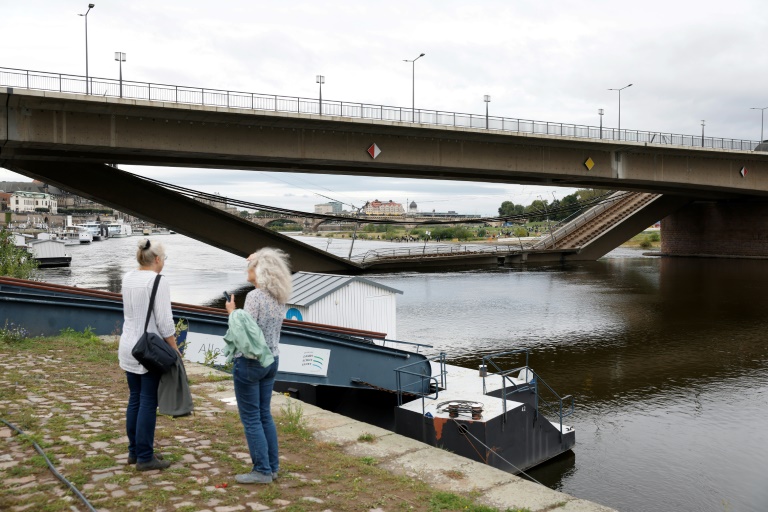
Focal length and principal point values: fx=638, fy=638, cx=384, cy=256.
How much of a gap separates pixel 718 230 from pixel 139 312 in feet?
219

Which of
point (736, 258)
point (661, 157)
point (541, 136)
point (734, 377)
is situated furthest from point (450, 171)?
point (736, 258)

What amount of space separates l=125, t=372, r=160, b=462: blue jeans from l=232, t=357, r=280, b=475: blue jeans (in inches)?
27.1

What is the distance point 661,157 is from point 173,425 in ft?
129

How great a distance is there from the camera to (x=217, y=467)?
5.49 metres

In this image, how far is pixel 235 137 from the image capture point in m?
27.4

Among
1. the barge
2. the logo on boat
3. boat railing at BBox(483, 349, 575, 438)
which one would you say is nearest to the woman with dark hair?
the barge

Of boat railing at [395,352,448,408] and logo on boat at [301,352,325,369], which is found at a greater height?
logo on boat at [301,352,325,369]

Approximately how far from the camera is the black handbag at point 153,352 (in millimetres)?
4867

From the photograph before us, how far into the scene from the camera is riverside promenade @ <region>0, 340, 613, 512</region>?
4.82m

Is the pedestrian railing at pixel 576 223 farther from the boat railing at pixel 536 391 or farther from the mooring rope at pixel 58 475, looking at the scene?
the mooring rope at pixel 58 475

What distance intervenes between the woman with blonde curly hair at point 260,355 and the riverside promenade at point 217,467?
310 millimetres

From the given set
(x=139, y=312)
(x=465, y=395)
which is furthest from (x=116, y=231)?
(x=139, y=312)

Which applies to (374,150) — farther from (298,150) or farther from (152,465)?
(152,465)

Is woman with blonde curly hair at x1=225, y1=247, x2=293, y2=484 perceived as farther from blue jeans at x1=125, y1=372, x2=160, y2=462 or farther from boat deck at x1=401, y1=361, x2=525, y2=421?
boat deck at x1=401, y1=361, x2=525, y2=421
